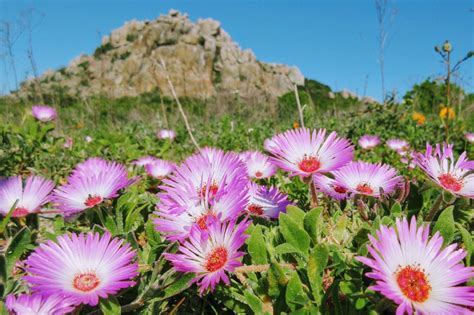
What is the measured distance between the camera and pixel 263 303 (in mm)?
735

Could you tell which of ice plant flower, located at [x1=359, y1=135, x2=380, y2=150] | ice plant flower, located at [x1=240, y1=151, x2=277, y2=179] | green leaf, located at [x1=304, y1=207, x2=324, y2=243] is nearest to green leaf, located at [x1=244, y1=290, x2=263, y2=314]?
green leaf, located at [x1=304, y1=207, x2=324, y2=243]

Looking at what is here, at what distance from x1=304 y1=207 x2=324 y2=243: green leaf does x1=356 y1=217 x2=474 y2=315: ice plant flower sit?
164mm

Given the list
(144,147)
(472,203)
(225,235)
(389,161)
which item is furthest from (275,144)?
(144,147)

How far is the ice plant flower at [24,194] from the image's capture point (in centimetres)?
112

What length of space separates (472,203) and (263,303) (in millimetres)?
551

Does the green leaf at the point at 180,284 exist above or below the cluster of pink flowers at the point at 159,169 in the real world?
below

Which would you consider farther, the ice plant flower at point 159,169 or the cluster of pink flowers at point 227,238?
the ice plant flower at point 159,169

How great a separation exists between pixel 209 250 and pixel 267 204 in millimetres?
294

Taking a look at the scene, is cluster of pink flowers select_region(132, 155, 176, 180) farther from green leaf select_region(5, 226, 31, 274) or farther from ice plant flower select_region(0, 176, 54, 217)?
green leaf select_region(5, 226, 31, 274)

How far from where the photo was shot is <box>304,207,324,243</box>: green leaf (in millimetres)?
770

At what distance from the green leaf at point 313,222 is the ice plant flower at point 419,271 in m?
0.16

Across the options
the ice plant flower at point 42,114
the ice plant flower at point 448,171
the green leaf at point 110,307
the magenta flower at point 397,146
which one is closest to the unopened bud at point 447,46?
the magenta flower at point 397,146

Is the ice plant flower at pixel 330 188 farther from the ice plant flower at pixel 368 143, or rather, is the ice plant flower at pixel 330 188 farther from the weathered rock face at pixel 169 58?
the weathered rock face at pixel 169 58

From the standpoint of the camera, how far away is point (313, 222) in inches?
30.6
